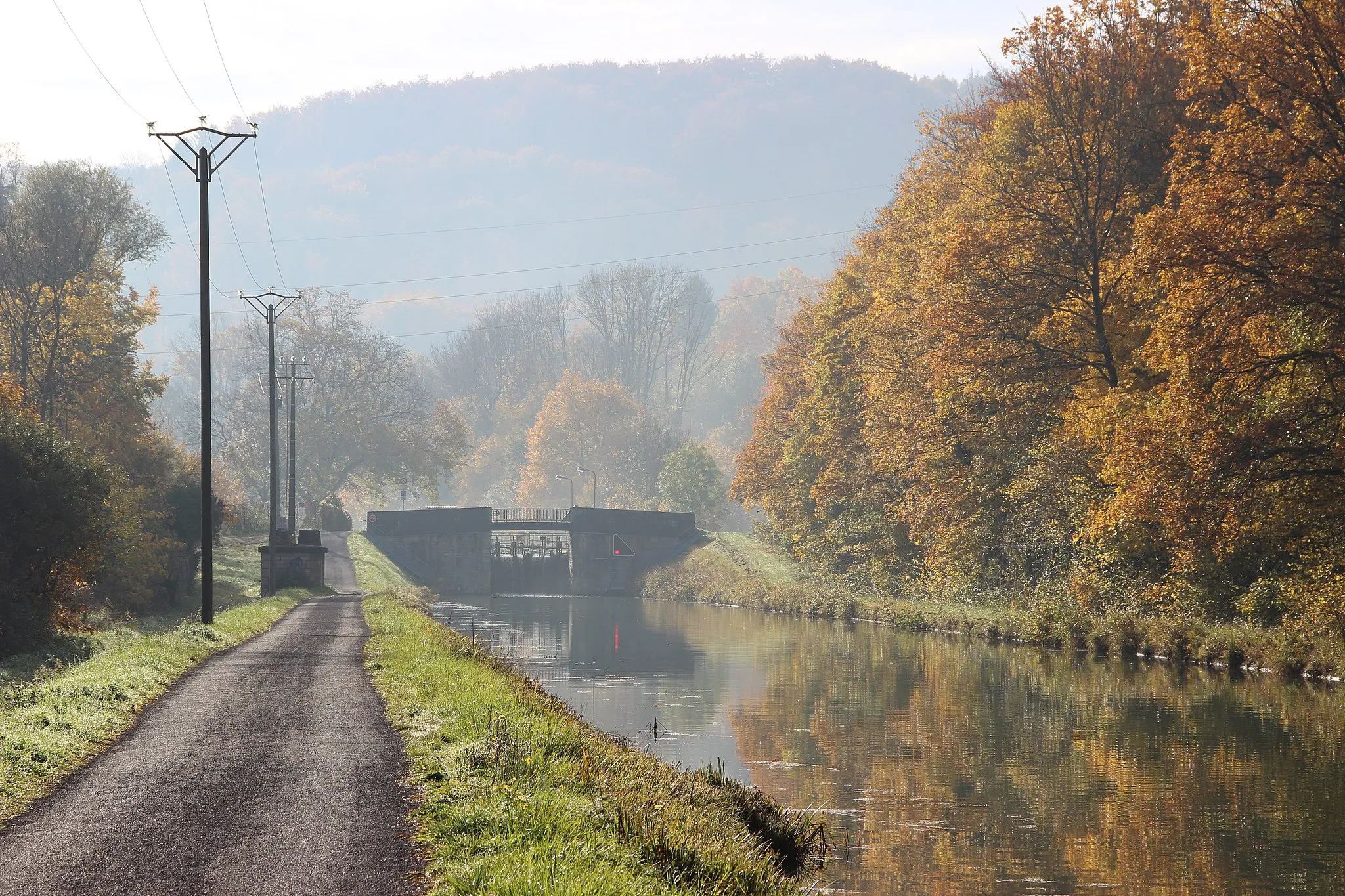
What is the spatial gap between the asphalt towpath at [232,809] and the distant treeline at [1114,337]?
19.0 metres

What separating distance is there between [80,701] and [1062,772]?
45.2 feet

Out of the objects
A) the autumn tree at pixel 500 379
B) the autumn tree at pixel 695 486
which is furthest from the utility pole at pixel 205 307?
the autumn tree at pixel 500 379

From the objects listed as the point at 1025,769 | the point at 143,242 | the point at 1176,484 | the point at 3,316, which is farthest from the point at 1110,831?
the point at 143,242

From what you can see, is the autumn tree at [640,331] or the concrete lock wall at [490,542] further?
the autumn tree at [640,331]

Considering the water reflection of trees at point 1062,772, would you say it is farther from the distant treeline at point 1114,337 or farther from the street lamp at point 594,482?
the street lamp at point 594,482

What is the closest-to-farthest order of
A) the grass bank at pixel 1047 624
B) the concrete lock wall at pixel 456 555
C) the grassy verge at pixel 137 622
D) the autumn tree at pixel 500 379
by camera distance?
1. the grassy verge at pixel 137 622
2. the grass bank at pixel 1047 624
3. the concrete lock wall at pixel 456 555
4. the autumn tree at pixel 500 379

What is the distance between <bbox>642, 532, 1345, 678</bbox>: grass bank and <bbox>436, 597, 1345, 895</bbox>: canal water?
2.66 feet

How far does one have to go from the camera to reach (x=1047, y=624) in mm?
36781

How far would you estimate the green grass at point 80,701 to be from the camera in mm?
13000

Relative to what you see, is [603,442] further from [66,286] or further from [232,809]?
[232,809]

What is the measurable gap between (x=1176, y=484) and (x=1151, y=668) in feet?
15.5

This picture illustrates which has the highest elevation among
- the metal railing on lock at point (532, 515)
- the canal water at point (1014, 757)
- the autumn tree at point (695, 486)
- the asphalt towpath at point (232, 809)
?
the autumn tree at point (695, 486)

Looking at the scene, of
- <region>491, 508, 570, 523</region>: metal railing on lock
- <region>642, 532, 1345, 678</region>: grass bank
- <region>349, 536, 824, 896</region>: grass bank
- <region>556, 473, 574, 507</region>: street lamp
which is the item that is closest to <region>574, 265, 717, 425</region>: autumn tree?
<region>556, 473, 574, 507</region>: street lamp

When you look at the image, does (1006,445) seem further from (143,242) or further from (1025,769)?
(143,242)
